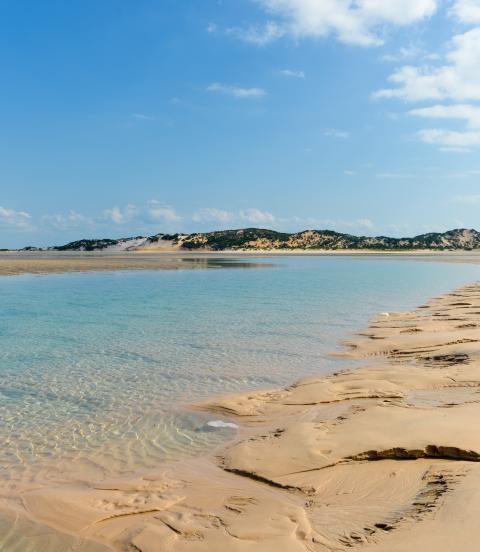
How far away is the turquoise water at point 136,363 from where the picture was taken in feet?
27.2

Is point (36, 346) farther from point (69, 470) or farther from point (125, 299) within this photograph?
point (125, 299)

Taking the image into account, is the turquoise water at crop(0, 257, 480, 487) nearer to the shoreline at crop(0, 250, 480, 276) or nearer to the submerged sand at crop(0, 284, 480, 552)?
the submerged sand at crop(0, 284, 480, 552)

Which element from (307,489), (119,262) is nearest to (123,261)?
(119,262)

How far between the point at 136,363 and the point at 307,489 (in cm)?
863

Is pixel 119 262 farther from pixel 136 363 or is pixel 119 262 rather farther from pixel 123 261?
pixel 136 363

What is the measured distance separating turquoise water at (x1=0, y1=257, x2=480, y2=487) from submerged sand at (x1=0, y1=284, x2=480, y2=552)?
888 mm

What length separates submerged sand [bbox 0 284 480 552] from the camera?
5121 millimetres

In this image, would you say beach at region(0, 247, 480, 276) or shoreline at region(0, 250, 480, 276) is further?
beach at region(0, 247, 480, 276)

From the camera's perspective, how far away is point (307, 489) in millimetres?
6352

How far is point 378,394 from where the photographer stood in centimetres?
1043

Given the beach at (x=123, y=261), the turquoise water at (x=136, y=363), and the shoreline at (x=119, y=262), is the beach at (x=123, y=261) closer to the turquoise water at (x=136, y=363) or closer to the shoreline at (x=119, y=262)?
the shoreline at (x=119, y=262)

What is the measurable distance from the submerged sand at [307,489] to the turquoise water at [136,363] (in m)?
0.89

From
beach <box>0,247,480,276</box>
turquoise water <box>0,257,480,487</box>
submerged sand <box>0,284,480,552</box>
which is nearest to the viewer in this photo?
submerged sand <box>0,284,480,552</box>

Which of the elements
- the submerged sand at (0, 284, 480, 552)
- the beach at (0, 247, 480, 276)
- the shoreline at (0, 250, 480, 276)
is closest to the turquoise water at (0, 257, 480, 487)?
the submerged sand at (0, 284, 480, 552)
